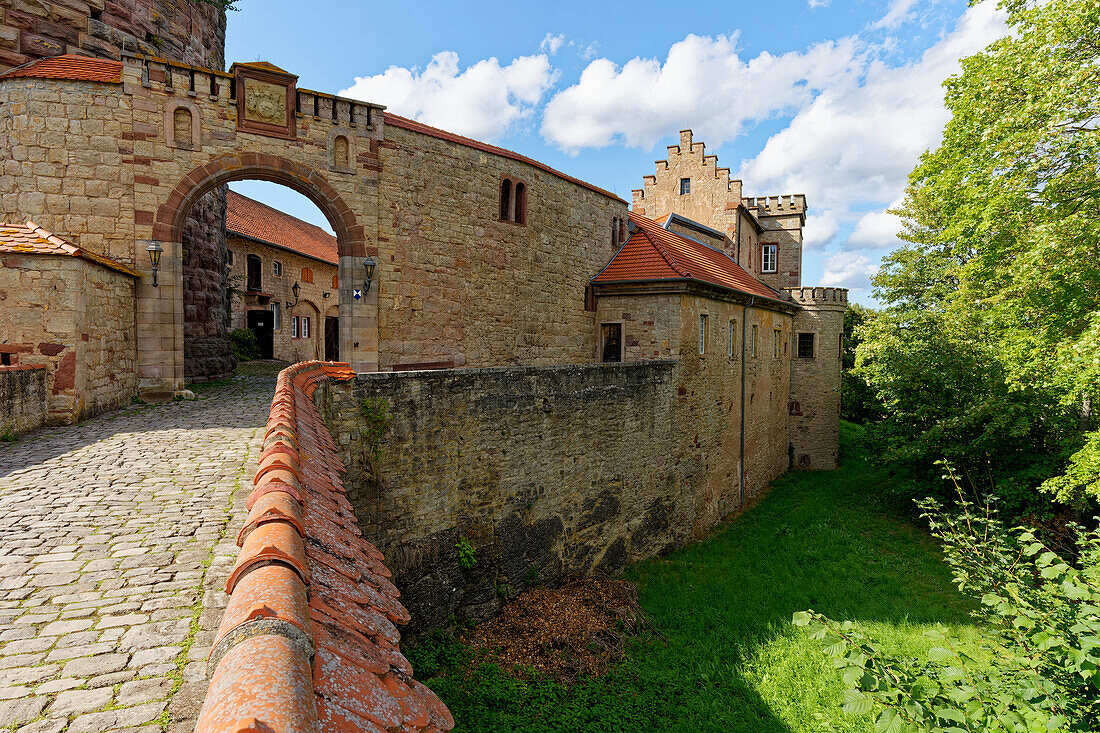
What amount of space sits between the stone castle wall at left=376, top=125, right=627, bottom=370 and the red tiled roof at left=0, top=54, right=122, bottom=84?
5.01 meters

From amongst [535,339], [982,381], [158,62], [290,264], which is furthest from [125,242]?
[982,381]

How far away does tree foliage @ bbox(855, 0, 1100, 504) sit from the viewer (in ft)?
32.7

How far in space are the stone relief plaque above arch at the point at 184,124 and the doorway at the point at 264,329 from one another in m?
16.0

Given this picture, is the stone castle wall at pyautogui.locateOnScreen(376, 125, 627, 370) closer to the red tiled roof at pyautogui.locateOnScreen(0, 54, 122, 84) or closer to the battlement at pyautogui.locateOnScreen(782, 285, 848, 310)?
the red tiled roof at pyautogui.locateOnScreen(0, 54, 122, 84)

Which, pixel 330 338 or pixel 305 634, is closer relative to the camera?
pixel 305 634

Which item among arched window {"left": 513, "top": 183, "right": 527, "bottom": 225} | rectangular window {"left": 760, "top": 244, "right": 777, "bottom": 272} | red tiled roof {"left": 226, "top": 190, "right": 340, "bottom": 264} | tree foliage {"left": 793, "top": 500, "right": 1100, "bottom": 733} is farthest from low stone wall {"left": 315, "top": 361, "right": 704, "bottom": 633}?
rectangular window {"left": 760, "top": 244, "right": 777, "bottom": 272}

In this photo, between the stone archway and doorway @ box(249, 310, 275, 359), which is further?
doorway @ box(249, 310, 275, 359)

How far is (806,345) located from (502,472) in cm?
2035

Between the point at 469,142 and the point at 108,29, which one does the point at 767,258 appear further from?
the point at 108,29

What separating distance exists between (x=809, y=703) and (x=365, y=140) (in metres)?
13.8

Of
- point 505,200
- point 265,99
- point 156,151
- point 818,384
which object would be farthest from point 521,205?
point 818,384

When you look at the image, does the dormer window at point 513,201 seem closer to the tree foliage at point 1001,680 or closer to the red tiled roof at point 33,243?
the red tiled roof at point 33,243

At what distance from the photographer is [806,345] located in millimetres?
25859

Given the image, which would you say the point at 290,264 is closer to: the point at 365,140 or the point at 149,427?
the point at 365,140
